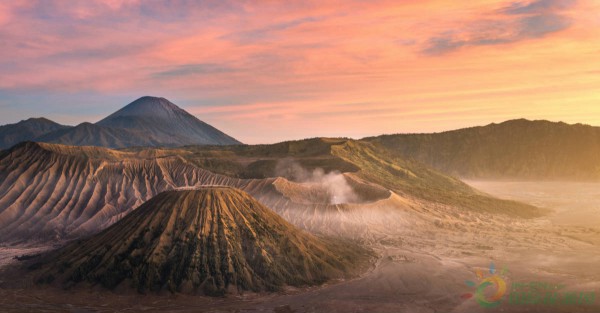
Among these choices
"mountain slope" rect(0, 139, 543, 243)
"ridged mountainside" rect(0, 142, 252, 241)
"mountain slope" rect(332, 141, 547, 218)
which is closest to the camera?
"ridged mountainside" rect(0, 142, 252, 241)

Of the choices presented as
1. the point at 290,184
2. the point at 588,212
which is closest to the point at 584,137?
the point at 588,212

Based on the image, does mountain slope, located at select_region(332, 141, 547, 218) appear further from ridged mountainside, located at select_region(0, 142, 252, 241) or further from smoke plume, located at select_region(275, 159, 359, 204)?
ridged mountainside, located at select_region(0, 142, 252, 241)

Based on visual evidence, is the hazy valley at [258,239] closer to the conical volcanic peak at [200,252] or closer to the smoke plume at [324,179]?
the conical volcanic peak at [200,252]

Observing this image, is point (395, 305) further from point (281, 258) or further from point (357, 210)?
point (357, 210)

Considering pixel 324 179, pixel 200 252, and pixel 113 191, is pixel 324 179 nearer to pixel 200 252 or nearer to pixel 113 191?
pixel 113 191

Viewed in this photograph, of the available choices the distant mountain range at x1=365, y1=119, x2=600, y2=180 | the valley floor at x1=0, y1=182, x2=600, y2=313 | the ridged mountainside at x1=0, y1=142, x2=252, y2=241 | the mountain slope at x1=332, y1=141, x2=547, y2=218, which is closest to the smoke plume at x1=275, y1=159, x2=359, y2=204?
the mountain slope at x1=332, y1=141, x2=547, y2=218
